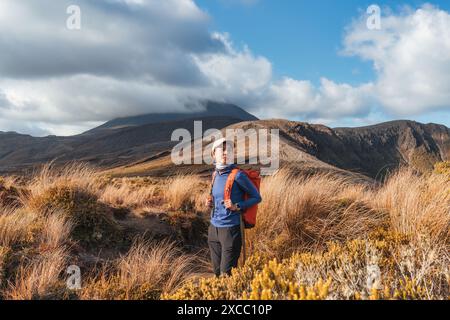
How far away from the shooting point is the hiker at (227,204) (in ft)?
14.5

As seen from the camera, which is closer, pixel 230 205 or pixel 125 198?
pixel 230 205

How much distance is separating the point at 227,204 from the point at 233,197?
0.18 m

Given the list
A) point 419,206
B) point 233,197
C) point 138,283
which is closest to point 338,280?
point 233,197

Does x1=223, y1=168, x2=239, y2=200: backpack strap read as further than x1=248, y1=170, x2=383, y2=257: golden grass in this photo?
No

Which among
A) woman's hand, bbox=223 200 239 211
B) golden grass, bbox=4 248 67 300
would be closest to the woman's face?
woman's hand, bbox=223 200 239 211

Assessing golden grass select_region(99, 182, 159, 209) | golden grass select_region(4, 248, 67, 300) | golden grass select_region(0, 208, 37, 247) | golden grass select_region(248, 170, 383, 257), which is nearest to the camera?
golden grass select_region(4, 248, 67, 300)

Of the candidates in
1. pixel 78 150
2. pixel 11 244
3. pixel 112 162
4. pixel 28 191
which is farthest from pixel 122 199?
pixel 78 150

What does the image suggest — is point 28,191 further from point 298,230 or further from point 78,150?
point 78,150

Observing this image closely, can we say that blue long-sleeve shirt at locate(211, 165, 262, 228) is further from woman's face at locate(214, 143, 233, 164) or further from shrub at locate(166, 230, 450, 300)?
shrub at locate(166, 230, 450, 300)

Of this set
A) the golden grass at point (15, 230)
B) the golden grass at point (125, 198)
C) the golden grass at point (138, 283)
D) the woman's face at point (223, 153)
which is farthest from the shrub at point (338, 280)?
the golden grass at point (125, 198)

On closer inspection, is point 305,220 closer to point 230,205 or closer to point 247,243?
point 247,243

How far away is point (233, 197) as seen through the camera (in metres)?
4.46

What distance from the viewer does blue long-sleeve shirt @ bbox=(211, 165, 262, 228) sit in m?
4.41
